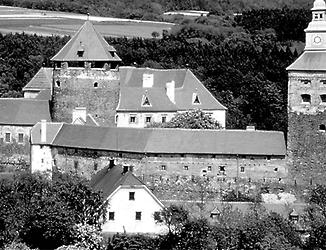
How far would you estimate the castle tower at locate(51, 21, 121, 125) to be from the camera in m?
64.6

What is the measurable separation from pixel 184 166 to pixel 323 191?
267 inches

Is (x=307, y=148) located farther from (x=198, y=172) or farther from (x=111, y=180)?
(x=111, y=180)

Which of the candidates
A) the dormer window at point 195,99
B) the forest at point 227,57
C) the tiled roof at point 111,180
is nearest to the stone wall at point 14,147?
the tiled roof at point 111,180

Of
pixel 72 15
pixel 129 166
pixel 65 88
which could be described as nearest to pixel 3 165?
pixel 65 88

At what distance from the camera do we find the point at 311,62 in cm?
5719

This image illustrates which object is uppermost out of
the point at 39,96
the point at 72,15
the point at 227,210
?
the point at 72,15

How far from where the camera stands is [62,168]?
5962cm

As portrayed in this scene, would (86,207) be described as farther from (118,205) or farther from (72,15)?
(72,15)

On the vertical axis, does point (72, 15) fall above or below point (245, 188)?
above

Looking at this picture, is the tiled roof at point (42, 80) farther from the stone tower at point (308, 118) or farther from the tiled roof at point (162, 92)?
the stone tower at point (308, 118)

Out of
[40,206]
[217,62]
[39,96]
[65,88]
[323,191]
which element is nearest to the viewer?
[40,206]

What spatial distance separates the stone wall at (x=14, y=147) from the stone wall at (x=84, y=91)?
1.99m

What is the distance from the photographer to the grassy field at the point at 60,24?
378ft

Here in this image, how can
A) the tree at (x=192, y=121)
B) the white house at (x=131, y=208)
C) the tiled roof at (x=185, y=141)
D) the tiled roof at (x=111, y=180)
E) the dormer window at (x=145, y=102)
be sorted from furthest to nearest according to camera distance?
the dormer window at (x=145, y=102) < the tree at (x=192, y=121) < the tiled roof at (x=185, y=141) < the tiled roof at (x=111, y=180) < the white house at (x=131, y=208)
